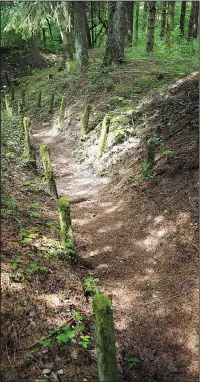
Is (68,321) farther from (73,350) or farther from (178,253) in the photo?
(178,253)

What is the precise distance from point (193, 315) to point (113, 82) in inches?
455

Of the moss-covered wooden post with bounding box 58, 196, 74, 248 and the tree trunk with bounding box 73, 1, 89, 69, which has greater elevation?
the tree trunk with bounding box 73, 1, 89, 69

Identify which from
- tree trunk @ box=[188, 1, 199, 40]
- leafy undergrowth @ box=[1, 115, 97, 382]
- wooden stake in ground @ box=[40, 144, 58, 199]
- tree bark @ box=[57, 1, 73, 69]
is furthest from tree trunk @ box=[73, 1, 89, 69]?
leafy undergrowth @ box=[1, 115, 97, 382]

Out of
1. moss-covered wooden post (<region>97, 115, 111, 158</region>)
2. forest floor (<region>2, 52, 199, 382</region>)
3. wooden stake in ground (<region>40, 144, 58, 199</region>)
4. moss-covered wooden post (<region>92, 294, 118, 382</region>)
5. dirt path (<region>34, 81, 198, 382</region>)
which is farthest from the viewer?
moss-covered wooden post (<region>97, 115, 111, 158</region>)

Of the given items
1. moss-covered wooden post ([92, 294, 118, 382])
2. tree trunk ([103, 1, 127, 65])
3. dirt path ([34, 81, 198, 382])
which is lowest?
dirt path ([34, 81, 198, 382])

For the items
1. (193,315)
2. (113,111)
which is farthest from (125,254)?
(113,111)

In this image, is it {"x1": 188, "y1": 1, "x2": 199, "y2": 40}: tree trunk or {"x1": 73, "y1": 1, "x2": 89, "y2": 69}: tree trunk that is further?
{"x1": 188, "y1": 1, "x2": 199, "y2": 40}: tree trunk

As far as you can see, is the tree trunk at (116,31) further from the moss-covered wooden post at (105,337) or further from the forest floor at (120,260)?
the moss-covered wooden post at (105,337)

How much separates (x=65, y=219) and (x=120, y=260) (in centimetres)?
139

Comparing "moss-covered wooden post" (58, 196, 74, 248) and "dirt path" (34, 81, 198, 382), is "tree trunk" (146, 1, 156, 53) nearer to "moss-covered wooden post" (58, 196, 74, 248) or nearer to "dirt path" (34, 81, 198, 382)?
"dirt path" (34, 81, 198, 382)

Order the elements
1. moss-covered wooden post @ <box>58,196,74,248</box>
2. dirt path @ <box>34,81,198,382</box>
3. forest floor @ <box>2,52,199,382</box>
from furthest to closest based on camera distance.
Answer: moss-covered wooden post @ <box>58,196,74,248</box>, dirt path @ <box>34,81,198,382</box>, forest floor @ <box>2,52,199,382</box>

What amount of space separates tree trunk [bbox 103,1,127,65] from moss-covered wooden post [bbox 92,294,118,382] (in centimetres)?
1366

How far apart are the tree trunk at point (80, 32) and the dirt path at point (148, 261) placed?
10758mm

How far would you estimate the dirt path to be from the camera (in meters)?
3.82
